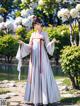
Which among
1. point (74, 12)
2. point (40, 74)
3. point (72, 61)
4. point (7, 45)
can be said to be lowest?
point (40, 74)

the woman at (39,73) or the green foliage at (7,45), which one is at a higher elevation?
the green foliage at (7,45)

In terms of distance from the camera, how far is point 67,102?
323 inches

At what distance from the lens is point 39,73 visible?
779 cm

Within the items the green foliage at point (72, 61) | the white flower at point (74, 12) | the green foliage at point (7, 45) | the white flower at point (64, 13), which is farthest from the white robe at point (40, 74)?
the green foliage at point (7, 45)

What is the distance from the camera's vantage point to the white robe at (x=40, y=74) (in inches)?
303

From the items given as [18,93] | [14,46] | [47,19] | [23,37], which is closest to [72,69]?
[18,93]

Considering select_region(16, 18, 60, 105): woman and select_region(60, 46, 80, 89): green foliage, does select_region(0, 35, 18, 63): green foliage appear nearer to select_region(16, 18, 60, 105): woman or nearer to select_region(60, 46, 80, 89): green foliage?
select_region(60, 46, 80, 89): green foliage

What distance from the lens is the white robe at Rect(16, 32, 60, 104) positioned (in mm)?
7691

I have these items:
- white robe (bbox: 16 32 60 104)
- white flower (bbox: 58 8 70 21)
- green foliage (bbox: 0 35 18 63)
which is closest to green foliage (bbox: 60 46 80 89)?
white flower (bbox: 58 8 70 21)

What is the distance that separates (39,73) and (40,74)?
3cm

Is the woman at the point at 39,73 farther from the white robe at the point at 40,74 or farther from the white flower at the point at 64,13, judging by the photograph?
the white flower at the point at 64,13

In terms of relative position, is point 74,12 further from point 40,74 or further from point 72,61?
point 40,74

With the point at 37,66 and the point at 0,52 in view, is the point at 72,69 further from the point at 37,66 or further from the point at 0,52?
the point at 0,52

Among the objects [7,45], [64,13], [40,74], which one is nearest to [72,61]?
[64,13]
